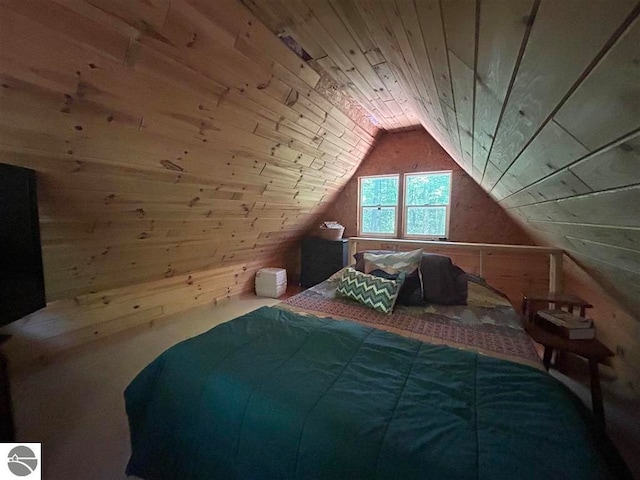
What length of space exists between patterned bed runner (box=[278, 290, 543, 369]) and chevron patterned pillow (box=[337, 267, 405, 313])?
5 centimetres

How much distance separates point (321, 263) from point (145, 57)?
11.1 feet

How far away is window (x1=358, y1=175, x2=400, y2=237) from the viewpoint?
13.6 feet

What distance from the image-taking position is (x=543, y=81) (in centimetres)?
55

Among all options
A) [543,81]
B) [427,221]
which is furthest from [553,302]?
[543,81]

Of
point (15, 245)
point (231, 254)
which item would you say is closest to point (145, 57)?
point (15, 245)

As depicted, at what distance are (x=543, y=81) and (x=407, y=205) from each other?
363cm

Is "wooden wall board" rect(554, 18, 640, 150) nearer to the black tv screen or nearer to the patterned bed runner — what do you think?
the patterned bed runner

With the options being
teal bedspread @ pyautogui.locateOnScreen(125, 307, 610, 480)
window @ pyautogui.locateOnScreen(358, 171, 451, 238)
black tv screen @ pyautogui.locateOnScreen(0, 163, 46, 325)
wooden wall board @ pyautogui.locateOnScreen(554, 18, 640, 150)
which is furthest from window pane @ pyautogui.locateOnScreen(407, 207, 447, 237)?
black tv screen @ pyautogui.locateOnScreen(0, 163, 46, 325)

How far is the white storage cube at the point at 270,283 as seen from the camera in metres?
4.11

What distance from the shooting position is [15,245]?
1412mm

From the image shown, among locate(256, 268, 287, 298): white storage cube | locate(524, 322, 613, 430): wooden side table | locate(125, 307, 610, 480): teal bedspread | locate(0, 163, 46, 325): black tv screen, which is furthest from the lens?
locate(256, 268, 287, 298): white storage cube

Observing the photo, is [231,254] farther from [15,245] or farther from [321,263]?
[15,245]

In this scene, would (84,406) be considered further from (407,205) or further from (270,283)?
(407,205)

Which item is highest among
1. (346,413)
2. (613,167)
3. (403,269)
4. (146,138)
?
(146,138)
